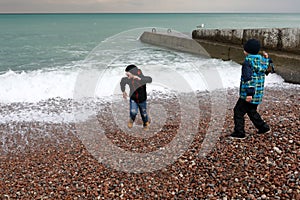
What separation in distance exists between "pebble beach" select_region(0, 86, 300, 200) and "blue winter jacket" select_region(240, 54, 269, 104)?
869 millimetres

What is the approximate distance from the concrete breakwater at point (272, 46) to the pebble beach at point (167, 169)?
16.1 ft

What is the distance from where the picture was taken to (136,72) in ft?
15.3

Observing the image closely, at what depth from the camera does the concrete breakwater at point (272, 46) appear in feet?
31.2

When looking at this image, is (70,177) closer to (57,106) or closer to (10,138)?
(10,138)

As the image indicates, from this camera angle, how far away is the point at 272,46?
10.6m

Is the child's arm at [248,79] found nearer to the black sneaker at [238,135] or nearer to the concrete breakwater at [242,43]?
the black sneaker at [238,135]

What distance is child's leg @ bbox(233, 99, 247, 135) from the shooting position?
13.7 feet

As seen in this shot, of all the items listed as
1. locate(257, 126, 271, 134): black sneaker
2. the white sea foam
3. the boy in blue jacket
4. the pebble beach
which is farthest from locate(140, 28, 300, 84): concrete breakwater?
the pebble beach

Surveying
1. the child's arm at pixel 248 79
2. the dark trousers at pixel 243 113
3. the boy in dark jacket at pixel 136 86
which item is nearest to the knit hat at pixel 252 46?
the child's arm at pixel 248 79

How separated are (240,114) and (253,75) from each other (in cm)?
71

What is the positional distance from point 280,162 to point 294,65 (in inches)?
279

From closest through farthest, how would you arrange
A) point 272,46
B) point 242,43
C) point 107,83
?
1. point 107,83
2. point 272,46
3. point 242,43

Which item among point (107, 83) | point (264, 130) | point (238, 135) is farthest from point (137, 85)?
point (107, 83)

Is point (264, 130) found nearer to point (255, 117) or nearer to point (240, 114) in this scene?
point (255, 117)
